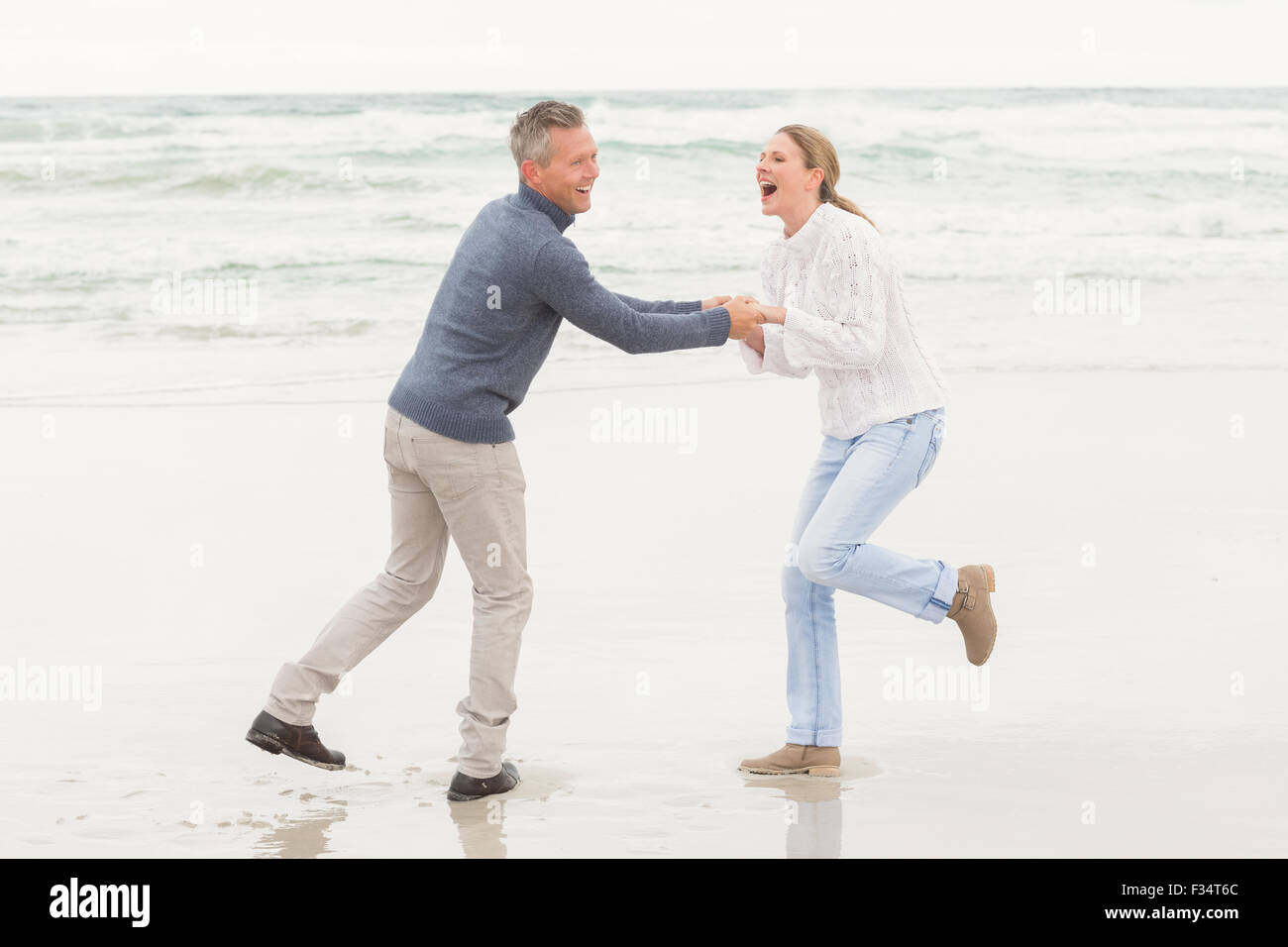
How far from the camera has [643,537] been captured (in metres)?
6.49

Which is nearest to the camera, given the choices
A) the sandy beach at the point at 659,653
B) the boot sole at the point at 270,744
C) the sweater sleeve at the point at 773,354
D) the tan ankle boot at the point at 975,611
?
the sandy beach at the point at 659,653

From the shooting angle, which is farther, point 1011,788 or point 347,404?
point 347,404

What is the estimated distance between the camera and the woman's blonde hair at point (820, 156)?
4.00 m

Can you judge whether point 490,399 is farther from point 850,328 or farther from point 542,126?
point 850,328

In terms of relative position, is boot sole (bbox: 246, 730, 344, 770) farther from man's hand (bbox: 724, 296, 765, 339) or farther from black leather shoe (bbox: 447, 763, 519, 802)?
man's hand (bbox: 724, 296, 765, 339)

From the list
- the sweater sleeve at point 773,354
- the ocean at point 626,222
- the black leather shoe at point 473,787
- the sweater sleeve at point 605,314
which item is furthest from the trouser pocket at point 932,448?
the ocean at point 626,222

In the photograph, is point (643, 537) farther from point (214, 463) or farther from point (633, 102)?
point (633, 102)

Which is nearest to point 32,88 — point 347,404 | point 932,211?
point 932,211

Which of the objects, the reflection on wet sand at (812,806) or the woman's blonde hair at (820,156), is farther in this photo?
the woman's blonde hair at (820,156)

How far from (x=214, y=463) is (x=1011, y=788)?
17.1 feet

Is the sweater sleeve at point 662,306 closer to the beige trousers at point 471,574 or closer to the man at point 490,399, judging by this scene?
the man at point 490,399

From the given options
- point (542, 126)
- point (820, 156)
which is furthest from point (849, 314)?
point (542, 126)

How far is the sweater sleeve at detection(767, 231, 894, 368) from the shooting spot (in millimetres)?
3910

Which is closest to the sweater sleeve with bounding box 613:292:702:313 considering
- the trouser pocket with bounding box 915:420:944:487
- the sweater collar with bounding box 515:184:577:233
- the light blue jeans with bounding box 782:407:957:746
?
the sweater collar with bounding box 515:184:577:233
